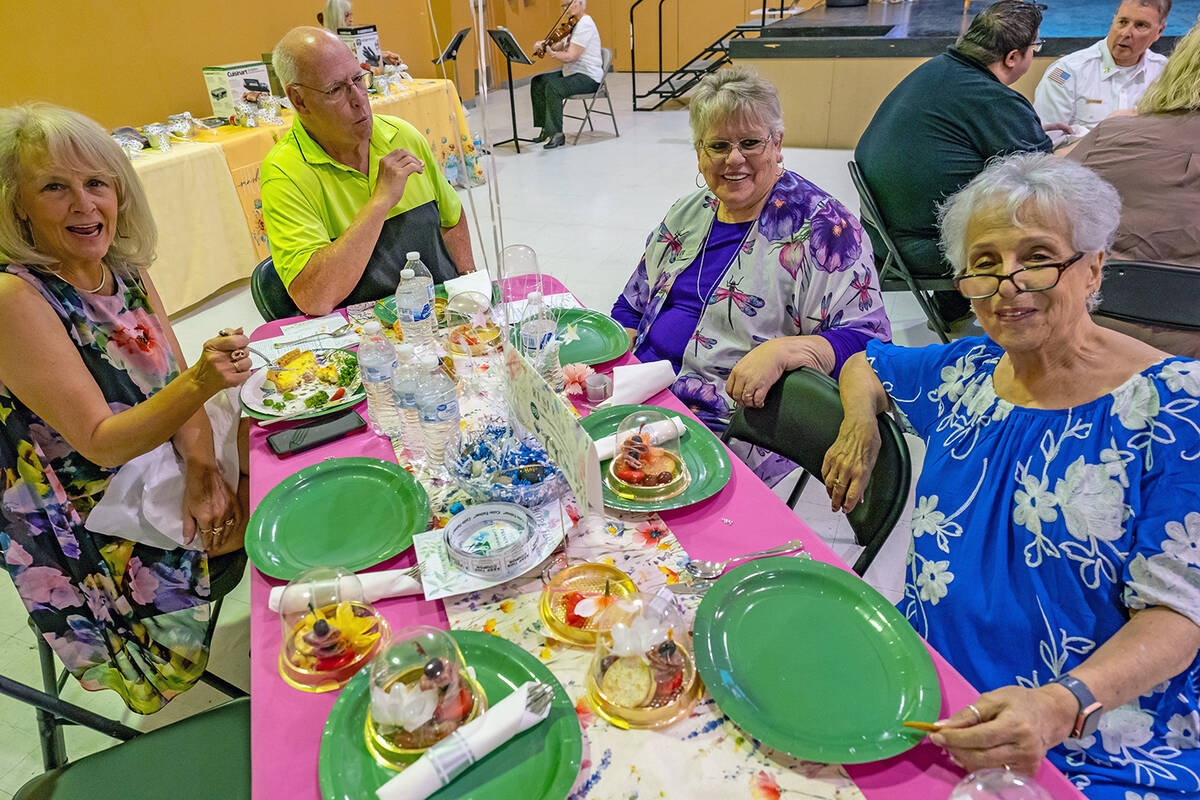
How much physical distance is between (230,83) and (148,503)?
430cm

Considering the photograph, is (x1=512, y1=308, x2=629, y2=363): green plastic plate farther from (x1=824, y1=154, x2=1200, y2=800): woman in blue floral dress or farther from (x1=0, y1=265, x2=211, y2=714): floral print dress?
(x1=0, y1=265, x2=211, y2=714): floral print dress

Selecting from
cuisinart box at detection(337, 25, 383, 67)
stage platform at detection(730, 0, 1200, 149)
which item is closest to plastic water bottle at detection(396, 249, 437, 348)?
cuisinart box at detection(337, 25, 383, 67)

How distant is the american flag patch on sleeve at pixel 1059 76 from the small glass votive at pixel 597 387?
439 cm

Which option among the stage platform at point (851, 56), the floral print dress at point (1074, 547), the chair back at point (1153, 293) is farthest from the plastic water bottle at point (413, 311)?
the stage platform at point (851, 56)

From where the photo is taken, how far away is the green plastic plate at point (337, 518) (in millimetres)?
1193

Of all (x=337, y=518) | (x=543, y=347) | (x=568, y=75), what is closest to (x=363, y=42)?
(x=568, y=75)

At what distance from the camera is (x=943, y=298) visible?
11.3ft

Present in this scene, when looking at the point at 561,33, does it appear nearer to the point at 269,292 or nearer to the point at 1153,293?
the point at 269,292

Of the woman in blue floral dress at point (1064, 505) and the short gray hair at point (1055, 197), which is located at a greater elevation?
the short gray hair at point (1055, 197)

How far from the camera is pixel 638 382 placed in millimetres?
1604

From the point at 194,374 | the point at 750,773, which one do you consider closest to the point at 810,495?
the point at 750,773

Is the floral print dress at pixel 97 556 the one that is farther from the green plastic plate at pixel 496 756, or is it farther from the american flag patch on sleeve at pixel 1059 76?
the american flag patch on sleeve at pixel 1059 76

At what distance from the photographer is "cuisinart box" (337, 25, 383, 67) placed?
17.6 feet

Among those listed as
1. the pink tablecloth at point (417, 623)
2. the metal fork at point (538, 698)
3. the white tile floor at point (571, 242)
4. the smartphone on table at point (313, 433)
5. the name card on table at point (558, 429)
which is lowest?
the white tile floor at point (571, 242)
